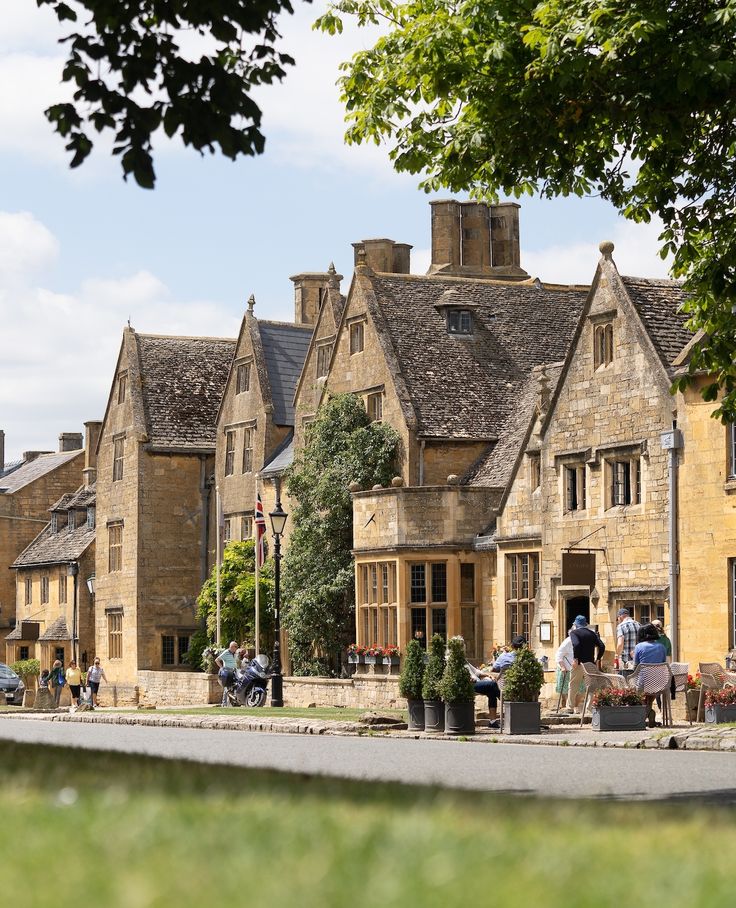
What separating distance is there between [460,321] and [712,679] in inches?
917

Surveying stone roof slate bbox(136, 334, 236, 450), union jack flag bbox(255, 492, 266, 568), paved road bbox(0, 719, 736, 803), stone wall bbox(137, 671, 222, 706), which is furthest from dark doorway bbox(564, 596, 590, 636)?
stone roof slate bbox(136, 334, 236, 450)

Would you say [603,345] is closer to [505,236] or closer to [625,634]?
[625,634]

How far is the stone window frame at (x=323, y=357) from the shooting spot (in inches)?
2057

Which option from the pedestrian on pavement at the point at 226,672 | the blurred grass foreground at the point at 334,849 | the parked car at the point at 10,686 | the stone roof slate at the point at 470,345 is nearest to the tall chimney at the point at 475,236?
the stone roof slate at the point at 470,345

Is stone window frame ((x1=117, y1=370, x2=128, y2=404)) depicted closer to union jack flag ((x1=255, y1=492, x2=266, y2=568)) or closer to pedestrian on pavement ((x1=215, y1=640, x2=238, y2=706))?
union jack flag ((x1=255, y1=492, x2=266, y2=568))

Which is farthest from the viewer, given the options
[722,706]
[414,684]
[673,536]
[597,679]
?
[673,536]

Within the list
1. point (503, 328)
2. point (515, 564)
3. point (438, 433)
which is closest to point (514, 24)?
point (515, 564)

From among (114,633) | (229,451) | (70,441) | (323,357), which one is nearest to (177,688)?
(229,451)

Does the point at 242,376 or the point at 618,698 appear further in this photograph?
the point at 242,376

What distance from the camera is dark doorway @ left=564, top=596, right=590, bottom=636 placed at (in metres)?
37.6

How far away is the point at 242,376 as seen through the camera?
58844mm

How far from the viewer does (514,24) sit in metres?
18.0

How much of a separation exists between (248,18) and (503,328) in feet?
122

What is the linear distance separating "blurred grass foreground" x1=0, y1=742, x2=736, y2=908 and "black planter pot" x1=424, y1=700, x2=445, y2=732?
16.7 metres
